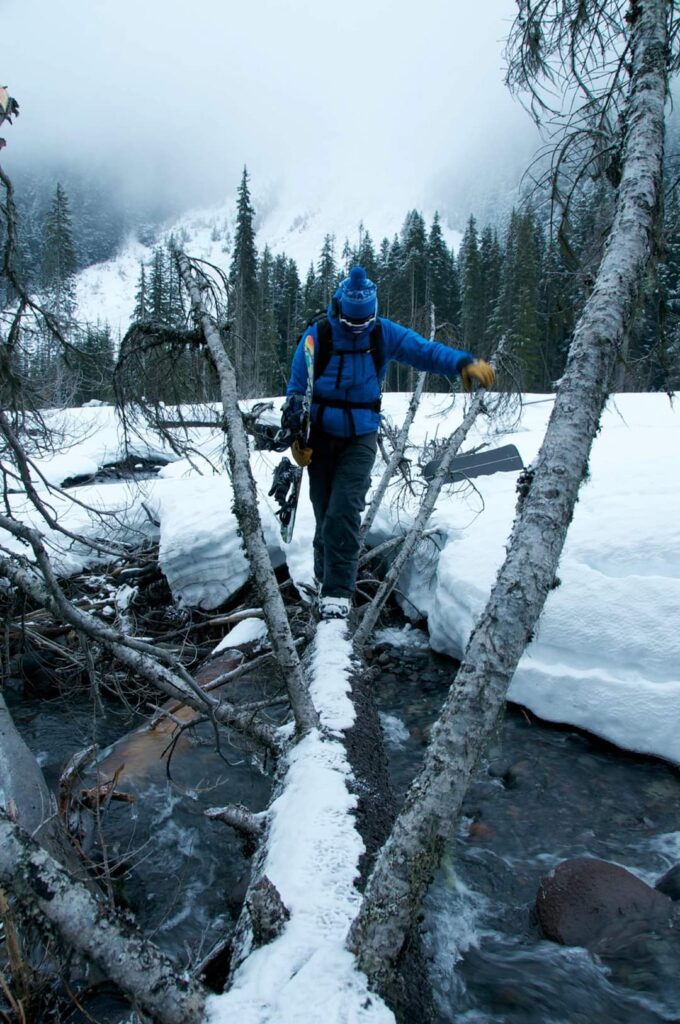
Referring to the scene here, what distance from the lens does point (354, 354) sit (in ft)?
13.4

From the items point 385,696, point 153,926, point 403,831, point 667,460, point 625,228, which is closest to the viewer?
point 403,831

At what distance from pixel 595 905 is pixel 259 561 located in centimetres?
244

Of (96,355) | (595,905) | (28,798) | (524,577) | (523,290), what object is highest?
(523,290)

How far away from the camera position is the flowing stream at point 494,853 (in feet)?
8.77

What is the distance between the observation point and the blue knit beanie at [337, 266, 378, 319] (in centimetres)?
378

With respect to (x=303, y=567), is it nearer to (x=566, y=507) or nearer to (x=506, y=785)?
(x=506, y=785)

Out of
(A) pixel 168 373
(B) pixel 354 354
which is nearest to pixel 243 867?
(A) pixel 168 373

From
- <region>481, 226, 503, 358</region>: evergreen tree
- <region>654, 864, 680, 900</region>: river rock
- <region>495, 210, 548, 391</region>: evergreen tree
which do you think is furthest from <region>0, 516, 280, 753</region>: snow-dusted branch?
<region>481, 226, 503, 358</region>: evergreen tree

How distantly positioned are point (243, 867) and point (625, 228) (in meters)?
3.83

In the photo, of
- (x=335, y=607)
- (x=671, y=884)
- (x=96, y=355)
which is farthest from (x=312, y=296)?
(x=671, y=884)

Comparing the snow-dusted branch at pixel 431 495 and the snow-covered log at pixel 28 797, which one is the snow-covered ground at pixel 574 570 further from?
the snow-covered log at pixel 28 797

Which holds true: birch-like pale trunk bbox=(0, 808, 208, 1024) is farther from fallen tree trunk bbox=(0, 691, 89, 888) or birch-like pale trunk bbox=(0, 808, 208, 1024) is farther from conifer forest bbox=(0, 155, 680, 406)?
conifer forest bbox=(0, 155, 680, 406)

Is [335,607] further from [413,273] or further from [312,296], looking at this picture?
[312,296]

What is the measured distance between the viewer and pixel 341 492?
4121mm
